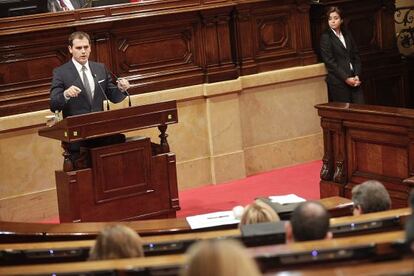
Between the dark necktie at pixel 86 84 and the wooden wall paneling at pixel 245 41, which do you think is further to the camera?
the wooden wall paneling at pixel 245 41

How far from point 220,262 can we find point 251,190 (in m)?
6.43

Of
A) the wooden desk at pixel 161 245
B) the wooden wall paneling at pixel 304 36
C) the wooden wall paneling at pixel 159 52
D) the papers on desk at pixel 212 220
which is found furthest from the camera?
the wooden wall paneling at pixel 304 36

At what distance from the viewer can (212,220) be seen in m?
5.39

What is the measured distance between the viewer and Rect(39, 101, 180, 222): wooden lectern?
686 cm

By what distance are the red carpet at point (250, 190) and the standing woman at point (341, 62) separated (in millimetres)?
837

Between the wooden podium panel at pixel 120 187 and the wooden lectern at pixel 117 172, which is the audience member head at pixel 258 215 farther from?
the wooden podium panel at pixel 120 187

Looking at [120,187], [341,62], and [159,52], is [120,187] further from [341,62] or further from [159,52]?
[341,62]

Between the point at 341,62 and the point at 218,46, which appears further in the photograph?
the point at 341,62

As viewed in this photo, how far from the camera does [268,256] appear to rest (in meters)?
3.50

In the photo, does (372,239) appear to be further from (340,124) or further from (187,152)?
(187,152)

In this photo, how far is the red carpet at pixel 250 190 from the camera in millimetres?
8508

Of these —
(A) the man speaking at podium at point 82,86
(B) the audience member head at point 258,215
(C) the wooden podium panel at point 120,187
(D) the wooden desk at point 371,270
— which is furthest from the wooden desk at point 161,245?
(A) the man speaking at podium at point 82,86

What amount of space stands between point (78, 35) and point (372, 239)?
4.09 meters

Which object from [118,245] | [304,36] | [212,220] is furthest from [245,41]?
[118,245]
